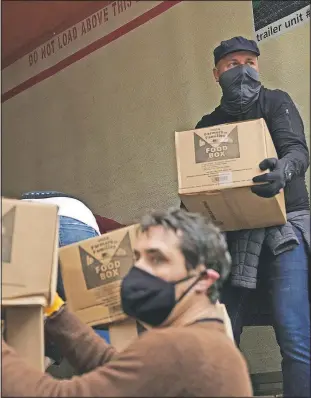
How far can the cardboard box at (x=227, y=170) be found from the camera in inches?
80.0

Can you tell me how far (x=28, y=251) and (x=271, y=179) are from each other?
78 centimetres

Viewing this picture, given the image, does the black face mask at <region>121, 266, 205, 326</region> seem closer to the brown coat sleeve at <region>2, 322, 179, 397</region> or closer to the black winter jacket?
the brown coat sleeve at <region>2, 322, 179, 397</region>

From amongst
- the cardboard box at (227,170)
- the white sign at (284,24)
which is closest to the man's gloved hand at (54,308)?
the cardboard box at (227,170)

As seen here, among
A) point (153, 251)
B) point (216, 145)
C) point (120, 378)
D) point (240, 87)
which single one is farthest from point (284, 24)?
point (120, 378)

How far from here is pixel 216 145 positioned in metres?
2.08

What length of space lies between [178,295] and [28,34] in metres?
3.37

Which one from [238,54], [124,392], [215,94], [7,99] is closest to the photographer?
[124,392]

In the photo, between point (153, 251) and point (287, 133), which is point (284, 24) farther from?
point (153, 251)

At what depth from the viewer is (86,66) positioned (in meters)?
4.19

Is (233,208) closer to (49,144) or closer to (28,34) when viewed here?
(49,144)

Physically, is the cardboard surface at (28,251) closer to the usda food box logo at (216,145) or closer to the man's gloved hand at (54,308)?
the man's gloved hand at (54,308)

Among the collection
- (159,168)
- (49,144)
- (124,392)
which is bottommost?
(124,392)

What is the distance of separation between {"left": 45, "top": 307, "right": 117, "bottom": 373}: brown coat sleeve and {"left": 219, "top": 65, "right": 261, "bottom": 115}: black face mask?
96 centimetres

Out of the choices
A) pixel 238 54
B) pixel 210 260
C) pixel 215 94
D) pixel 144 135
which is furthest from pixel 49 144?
pixel 210 260
